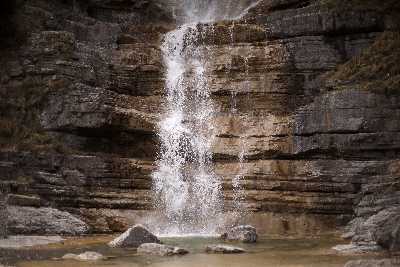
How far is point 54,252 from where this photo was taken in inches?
667

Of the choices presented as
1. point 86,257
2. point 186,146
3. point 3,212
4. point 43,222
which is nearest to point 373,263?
point 86,257

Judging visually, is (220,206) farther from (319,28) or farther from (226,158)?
(319,28)

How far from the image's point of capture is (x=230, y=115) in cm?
2803

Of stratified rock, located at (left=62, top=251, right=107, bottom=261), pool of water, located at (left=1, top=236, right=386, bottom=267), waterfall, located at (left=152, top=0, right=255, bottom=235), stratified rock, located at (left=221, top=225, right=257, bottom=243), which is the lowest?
pool of water, located at (left=1, top=236, right=386, bottom=267)

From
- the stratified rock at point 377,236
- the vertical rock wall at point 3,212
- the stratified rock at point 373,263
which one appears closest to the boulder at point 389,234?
the stratified rock at point 377,236

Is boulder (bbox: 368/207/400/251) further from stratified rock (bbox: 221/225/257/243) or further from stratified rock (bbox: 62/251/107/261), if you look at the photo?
stratified rock (bbox: 62/251/107/261)

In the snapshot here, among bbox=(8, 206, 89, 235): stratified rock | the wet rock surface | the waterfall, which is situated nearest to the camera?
the wet rock surface

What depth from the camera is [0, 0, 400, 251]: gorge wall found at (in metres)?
23.8

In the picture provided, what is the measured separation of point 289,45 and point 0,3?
49.3ft

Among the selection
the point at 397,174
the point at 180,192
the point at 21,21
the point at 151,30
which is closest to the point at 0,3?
the point at 21,21

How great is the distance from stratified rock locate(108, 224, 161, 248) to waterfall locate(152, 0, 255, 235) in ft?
15.9

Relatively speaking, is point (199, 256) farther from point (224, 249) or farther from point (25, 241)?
point (25, 241)

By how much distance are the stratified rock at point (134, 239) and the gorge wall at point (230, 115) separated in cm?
494

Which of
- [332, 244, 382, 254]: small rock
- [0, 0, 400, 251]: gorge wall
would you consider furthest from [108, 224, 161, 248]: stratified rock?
[332, 244, 382, 254]: small rock
